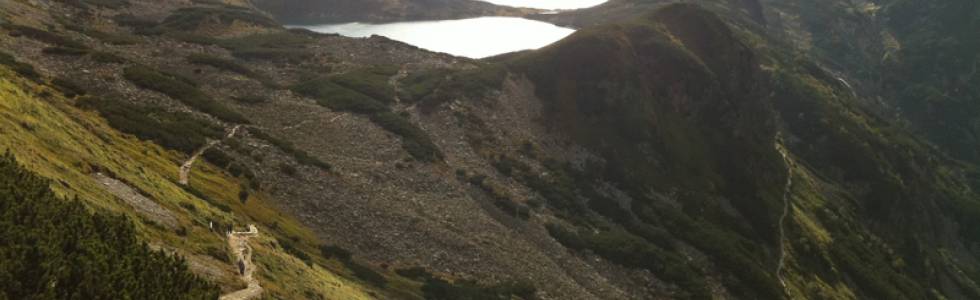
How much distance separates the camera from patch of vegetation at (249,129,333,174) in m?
61.9

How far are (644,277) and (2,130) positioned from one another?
54.3m

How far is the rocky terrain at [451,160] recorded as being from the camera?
1831 inches

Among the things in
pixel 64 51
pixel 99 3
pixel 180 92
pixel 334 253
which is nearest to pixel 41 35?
pixel 64 51

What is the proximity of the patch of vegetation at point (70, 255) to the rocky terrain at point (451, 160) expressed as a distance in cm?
373

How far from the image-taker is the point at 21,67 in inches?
2244

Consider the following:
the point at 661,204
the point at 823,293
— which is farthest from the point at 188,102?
the point at 823,293

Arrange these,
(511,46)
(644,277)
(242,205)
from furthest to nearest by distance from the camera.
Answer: (511,46), (644,277), (242,205)

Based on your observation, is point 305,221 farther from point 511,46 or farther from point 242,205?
point 511,46

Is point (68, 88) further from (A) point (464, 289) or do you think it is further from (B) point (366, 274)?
(A) point (464, 289)

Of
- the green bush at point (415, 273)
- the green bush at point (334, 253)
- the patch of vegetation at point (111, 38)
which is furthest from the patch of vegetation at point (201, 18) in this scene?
the green bush at point (415, 273)

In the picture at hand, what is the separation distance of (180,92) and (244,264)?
44.4 meters

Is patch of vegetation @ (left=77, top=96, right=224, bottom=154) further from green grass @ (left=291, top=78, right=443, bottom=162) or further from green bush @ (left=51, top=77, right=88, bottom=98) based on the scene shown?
green grass @ (left=291, top=78, right=443, bottom=162)

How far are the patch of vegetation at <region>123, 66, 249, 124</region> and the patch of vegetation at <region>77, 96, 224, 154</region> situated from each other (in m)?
3.91

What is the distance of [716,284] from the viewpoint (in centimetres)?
7012
